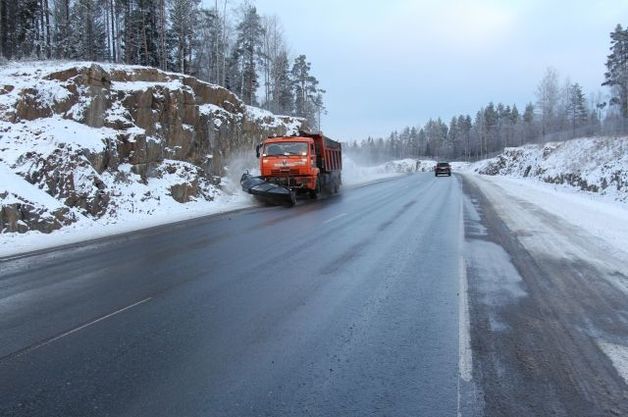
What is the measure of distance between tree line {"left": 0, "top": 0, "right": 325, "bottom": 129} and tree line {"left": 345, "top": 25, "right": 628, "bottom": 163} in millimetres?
34612

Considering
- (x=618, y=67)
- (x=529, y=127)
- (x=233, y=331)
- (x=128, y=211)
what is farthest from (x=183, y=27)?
(x=529, y=127)

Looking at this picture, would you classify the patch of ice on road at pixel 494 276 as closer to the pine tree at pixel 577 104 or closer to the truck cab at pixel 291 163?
the truck cab at pixel 291 163

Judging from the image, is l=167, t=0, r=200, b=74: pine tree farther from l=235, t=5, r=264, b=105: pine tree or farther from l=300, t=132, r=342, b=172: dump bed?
l=300, t=132, r=342, b=172: dump bed

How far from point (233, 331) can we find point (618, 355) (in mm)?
3824

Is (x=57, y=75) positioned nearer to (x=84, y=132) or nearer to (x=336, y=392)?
(x=84, y=132)

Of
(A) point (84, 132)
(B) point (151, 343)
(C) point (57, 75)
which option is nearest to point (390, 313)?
(B) point (151, 343)

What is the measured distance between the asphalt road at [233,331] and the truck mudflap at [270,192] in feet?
34.1

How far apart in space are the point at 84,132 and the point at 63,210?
4546 millimetres

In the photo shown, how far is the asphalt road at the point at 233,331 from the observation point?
13.1 ft

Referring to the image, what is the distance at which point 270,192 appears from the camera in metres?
21.6

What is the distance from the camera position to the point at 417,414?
3.73 metres

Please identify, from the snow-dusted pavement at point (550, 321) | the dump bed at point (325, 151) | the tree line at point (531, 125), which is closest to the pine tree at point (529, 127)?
the tree line at point (531, 125)

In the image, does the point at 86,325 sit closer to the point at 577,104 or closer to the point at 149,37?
the point at 149,37

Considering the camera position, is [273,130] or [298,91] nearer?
[273,130]
